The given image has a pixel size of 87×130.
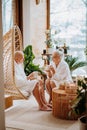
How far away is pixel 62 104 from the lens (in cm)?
386

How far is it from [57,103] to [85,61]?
2498mm

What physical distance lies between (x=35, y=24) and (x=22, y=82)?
2619mm

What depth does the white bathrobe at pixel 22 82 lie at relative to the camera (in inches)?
168

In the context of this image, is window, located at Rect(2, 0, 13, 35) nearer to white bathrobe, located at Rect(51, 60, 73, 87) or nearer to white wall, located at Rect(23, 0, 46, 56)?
white wall, located at Rect(23, 0, 46, 56)

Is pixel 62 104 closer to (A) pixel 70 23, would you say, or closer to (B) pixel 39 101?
(B) pixel 39 101

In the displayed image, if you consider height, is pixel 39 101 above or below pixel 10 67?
below

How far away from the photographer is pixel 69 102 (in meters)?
3.80

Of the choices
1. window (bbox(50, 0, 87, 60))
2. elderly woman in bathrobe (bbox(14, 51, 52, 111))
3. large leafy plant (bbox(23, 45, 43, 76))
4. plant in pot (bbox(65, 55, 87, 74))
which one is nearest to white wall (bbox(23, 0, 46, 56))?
window (bbox(50, 0, 87, 60))

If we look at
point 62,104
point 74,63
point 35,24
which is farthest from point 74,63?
point 62,104

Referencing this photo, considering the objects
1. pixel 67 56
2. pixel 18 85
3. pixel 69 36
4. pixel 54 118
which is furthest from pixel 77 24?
pixel 54 118

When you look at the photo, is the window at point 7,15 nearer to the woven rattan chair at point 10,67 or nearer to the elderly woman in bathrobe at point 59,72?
the woven rattan chair at point 10,67

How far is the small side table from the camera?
3807 mm

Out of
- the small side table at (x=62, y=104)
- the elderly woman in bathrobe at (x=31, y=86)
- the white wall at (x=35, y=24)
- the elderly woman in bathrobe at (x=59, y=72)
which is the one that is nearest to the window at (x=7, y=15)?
the white wall at (x=35, y=24)

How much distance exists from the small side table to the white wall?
2688 mm
